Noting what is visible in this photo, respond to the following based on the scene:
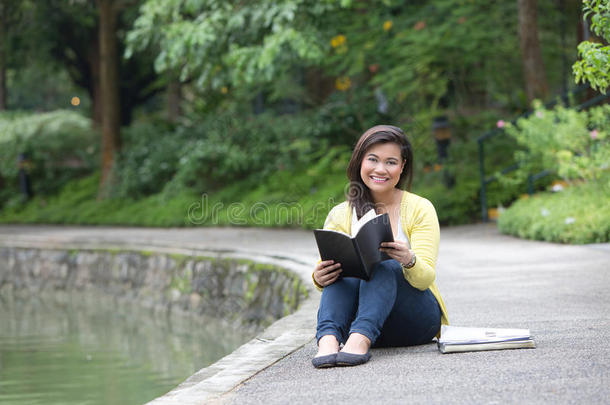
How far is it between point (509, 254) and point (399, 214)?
442cm

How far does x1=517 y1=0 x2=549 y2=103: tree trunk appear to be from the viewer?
11.8 metres

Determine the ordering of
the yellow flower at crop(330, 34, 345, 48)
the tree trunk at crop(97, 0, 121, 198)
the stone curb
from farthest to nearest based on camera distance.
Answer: the tree trunk at crop(97, 0, 121, 198)
the yellow flower at crop(330, 34, 345, 48)
the stone curb

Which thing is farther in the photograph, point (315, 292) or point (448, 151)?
point (448, 151)

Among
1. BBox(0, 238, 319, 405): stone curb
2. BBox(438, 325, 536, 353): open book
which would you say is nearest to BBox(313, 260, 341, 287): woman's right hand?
BBox(0, 238, 319, 405): stone curb

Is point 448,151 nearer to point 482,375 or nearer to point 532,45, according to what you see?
point 532,45

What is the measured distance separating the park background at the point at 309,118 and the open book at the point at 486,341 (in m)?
4.26

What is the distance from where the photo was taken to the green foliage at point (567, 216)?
840 cm

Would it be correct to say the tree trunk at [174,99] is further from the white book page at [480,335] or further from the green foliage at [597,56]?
the white book page at [480,335]

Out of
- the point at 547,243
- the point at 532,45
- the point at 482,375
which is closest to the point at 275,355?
the point at 482,375

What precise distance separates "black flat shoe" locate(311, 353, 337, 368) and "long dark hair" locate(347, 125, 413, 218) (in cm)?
73

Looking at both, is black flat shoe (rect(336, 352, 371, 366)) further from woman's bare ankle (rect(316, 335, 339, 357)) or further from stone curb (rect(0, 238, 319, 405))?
stone curb (rect(0, 238, 319, 405))

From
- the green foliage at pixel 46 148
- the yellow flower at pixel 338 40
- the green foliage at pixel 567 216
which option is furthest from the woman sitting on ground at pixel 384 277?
the green foliage at pixel 46 148

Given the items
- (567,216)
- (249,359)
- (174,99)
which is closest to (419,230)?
(249,359)

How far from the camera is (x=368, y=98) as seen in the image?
1502 centimetres
